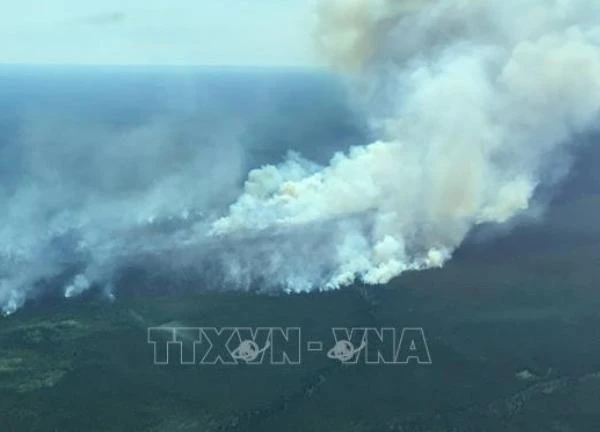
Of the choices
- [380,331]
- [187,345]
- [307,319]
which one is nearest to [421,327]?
[380,331]

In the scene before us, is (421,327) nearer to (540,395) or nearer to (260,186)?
(540,395)

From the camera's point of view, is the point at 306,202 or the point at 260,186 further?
the point at 260,186

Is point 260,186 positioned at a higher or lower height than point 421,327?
higher

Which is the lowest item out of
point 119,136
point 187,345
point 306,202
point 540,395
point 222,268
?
point 540,395

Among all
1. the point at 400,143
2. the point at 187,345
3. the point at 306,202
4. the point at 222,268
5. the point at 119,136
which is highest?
the point at 119,136

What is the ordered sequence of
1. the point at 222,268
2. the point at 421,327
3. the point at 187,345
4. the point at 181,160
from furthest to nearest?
the point at 181,160 → the point at 222,268 → the point at 421,327 → the point at 187,345

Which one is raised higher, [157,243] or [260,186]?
[260,186]

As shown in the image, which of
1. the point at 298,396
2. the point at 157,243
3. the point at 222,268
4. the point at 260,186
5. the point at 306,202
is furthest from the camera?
the point at 260,186

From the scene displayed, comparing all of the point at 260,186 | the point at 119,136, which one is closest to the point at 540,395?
the point at 260,186

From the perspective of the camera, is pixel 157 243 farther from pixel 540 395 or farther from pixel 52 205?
pixel 540 395
